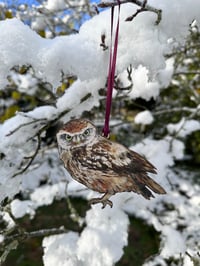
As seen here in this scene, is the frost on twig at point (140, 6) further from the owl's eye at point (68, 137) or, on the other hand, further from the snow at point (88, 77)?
the owl's eye at point (68, 137)

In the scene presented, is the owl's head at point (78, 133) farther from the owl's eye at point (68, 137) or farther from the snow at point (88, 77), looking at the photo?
the snow at point (88, 77)

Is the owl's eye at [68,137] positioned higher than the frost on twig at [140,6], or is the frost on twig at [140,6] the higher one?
the frost on twig at [140,6]

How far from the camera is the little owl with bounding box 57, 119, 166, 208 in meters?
0.79

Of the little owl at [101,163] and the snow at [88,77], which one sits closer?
the little owl at [101,163]

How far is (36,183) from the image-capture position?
13.6 ft

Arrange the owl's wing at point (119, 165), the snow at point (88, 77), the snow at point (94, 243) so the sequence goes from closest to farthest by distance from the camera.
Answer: the owl's wing at point (119, 165) < the snow at point (88, 77) < the snow at point (94, 243)

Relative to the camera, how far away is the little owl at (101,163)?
31.3 inches

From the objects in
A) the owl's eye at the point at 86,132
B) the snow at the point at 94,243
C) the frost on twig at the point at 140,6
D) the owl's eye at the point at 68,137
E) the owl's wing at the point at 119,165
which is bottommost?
the snow at the point at 94,243

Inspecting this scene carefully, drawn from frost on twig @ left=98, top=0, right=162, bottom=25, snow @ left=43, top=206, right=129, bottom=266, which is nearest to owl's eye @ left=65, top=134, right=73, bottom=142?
frost on twig @ left=98, top=0, right=162, bottom=25

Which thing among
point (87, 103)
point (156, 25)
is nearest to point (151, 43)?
point (156, 25)

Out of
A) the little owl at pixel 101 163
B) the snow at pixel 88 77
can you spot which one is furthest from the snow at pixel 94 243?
the little owl at pixel 101 163

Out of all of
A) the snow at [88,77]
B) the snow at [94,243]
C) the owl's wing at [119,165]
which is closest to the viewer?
the owl's wing at [119,165]

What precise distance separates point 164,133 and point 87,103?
136 inches

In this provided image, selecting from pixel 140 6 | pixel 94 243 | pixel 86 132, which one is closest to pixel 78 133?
pixel 86 132
